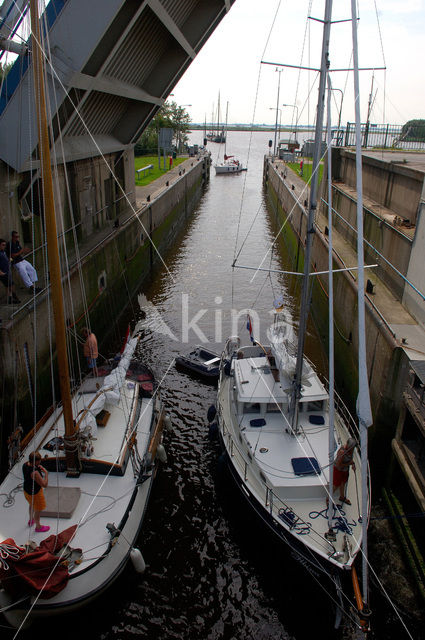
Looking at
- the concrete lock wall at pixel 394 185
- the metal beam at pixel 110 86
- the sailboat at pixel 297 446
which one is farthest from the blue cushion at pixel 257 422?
the metal beam at pixel 110 86

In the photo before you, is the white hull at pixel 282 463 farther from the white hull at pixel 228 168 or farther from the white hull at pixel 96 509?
the white hull at pixel 228 168

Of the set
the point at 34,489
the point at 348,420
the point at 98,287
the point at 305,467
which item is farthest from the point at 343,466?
the point at 98,287

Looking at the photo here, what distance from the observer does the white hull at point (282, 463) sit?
873 cm

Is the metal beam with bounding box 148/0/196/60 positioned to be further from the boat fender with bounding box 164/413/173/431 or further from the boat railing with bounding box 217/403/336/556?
the boat railing with bounding box 217/403/336/556

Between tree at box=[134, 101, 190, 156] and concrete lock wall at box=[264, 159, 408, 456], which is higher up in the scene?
tree at box=[134, 101, 190, 156]

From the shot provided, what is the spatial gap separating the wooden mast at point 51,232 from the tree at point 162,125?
53.9 m

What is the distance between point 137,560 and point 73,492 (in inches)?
71.2

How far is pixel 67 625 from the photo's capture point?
27.2ft

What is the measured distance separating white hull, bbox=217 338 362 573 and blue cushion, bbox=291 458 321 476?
0.07 meters

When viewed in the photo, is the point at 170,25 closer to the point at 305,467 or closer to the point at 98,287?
the point at 98,287

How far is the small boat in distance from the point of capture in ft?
53.4

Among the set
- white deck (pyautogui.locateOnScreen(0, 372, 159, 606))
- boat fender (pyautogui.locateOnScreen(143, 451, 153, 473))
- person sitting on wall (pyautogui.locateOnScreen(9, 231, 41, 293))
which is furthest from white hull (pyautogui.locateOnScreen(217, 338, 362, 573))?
person sitting on wall (pyautogui.locateOnScreen(9, 231, 41, 293))

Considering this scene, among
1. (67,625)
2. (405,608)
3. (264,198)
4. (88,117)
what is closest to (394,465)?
(405,608)

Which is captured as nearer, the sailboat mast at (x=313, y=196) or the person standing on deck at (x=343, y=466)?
the person standing on deck at (x=343, y=466)
